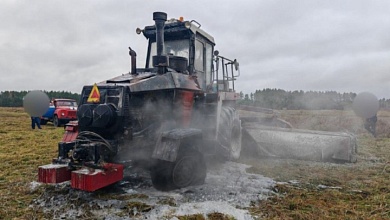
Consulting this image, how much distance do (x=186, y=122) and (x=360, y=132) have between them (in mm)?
11383

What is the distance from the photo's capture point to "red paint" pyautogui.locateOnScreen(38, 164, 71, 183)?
470 centimetres

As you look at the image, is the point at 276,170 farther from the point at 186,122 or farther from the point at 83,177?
the point at 83,177

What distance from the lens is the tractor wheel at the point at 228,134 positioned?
7.25 meters

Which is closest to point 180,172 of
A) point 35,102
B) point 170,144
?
point 170,144

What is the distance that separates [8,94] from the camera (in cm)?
5750

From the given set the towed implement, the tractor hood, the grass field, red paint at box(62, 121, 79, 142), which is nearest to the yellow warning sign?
the towed implement

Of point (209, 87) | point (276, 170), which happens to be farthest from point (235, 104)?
point (276, 170)

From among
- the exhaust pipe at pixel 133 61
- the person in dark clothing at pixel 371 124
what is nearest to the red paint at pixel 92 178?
the exhaust pipe at pixel 133 61

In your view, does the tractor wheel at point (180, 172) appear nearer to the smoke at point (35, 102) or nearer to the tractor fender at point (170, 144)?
the tractor fender at point (170, 144)

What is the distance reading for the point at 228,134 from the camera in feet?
24.5

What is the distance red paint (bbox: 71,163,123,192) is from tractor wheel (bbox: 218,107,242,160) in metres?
3.13

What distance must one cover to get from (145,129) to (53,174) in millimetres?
1611

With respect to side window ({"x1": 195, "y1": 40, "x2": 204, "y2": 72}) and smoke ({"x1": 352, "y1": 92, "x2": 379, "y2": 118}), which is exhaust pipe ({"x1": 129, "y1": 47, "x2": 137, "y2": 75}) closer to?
side window ({"x1": 195, "y1": 40, "x2": 204, "y2": 72})

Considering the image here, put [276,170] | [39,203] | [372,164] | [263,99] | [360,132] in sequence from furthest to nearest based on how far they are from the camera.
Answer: [263,99], [360,132], [372,164], [276,170], [39,203]
